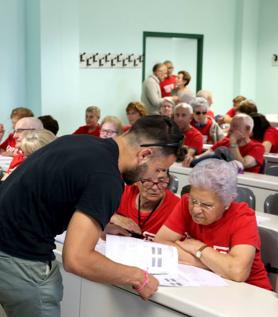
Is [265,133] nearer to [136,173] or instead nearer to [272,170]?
[272,170]

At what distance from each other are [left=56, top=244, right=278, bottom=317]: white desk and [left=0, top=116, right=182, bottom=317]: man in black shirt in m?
0.15

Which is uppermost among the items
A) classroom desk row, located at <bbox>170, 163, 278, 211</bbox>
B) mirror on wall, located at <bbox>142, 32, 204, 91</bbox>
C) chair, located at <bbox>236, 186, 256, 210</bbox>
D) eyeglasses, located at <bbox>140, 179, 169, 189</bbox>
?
mirror on wall, located at <bbox>142, 32, 204, 91</bbox>

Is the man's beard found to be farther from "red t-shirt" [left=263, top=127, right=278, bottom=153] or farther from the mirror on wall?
the mirror on wall

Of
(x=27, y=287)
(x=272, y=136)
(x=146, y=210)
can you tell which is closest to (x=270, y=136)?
(x=272, y=136)

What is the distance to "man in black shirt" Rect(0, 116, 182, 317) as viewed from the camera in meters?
1.96

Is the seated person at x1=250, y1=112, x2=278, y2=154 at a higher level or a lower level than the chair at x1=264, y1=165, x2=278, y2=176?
higher

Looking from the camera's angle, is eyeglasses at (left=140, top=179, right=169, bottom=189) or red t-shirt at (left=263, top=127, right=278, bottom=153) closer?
eyeglasses at (left=140, top=179, right=169, bottom=189)

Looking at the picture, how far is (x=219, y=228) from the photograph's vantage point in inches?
109

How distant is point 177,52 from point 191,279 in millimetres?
8996

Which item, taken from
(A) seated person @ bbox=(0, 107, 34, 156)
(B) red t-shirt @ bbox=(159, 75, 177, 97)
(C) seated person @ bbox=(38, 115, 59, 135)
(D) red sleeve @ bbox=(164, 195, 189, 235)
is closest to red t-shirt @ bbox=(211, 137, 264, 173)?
(C) seated person @ bbox=(38, 115, 59, 135)

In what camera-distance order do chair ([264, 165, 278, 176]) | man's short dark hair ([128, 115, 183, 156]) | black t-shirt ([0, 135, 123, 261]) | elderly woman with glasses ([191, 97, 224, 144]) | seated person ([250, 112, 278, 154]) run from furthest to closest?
elderly woman with glasses ([191, 97, 224, 144]), seated person ([250, 112, 278, 154]), chair ([264, 165, 278, 176]), man's short dark hair ([128, 115, 183, 156]), black t-shirt ([0, 135, 123, 261])

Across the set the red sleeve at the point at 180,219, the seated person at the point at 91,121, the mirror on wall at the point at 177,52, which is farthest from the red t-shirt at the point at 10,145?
the mirror on wall at the point at 177,52

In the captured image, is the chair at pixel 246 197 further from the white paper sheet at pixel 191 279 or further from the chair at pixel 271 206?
the white paper sheet at pixel 191 279

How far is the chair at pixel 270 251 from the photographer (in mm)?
3004
